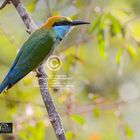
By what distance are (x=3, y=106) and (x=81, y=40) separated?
0.71 ft

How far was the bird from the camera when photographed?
1.12m

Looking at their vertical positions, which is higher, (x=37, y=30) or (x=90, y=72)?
(x=90, y=72)

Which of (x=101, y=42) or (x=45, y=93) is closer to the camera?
(x=45, y=93)

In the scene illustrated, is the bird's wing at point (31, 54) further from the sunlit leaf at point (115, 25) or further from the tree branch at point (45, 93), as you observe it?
the sunlit leaf at point (115, 25)

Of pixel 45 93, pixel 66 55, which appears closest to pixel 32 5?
pixel 66 55

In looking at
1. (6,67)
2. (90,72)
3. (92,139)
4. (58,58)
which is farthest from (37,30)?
(90,72)

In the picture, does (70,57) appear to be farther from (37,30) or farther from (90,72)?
(90,72)

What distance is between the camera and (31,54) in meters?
1.18

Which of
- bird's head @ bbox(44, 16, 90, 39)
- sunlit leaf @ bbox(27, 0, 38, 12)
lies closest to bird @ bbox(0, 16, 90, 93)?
bird's head @ bbox(44, 16, 90, 39)

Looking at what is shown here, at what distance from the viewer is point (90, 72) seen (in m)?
2.11

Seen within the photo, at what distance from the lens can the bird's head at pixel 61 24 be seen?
1145 millimetres

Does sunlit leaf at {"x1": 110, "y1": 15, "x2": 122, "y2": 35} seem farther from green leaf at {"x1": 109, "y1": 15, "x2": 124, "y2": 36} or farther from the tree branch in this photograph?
the tree branch

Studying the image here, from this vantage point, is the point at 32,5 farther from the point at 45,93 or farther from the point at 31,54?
the point at 45,93

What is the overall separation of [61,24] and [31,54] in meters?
0.08
